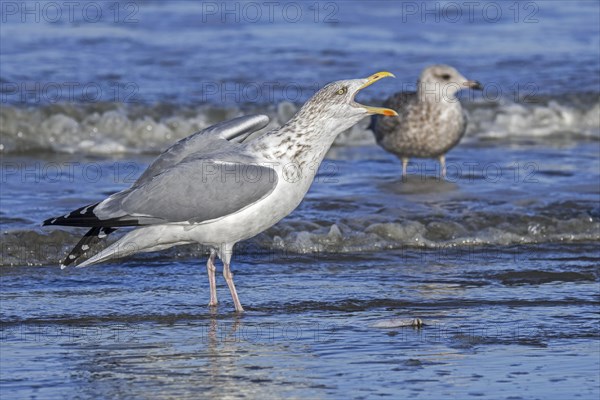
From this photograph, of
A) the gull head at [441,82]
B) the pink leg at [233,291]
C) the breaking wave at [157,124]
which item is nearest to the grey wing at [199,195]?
the pink leg at [233,291]

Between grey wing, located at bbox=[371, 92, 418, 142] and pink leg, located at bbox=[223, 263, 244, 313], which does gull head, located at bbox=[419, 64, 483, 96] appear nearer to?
grey wing, located at bbox=[371, 92, 418, 142]

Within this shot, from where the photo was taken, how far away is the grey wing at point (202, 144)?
6879mm

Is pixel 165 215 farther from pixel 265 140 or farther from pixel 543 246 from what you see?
pixel 543 246

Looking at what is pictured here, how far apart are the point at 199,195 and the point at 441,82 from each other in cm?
558

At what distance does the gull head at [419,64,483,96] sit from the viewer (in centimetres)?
1159

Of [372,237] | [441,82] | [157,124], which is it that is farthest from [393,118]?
[372,237]

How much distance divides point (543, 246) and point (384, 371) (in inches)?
124

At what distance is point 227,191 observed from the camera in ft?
21.1

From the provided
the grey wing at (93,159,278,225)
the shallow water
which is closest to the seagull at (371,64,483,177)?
the shallow water

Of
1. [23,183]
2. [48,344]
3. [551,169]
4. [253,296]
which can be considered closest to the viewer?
[48,344]

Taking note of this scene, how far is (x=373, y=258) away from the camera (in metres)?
8.15

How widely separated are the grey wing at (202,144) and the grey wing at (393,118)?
4233 millimetres

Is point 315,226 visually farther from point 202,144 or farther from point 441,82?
point 441,82

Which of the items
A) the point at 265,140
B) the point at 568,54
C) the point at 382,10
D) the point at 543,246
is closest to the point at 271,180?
the point at 265,140
